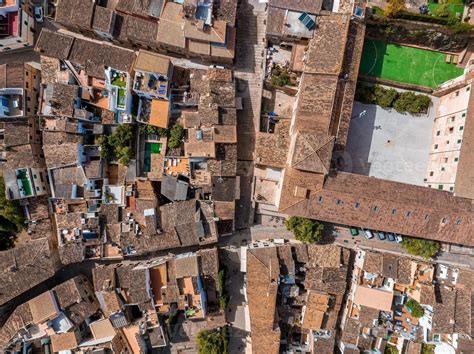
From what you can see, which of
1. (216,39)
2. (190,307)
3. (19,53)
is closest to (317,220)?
(190,307)

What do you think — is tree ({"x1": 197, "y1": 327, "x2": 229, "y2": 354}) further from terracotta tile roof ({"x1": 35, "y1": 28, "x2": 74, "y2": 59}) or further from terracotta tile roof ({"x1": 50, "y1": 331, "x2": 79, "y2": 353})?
terracotta tile roof ({"x1": 35, "y1": 28, "x2": 74, "y2": 59})

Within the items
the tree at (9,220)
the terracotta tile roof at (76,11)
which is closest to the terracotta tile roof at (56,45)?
the terracotta tile roof at (76,11)

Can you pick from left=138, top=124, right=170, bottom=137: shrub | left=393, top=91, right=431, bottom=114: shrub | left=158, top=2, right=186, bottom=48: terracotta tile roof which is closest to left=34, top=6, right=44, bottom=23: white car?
left=158, top=2, right=186, bottom=48: terracotta tile roof

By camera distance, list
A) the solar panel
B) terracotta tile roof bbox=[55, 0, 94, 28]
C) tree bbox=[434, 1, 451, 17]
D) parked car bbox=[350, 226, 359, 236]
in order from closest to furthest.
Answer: the solar panel
tree bbox=[434, 1, 451, 17]
terracotta tile roof bbox=[55, 0, 94, 28]
parked car bbox=[350, 226, 359, 236]

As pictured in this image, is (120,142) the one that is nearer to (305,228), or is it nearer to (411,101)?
(305,228)

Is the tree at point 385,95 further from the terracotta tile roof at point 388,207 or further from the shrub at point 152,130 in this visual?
the shrub at point 152,130

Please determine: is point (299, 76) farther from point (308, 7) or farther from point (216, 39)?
point (216, 39)
